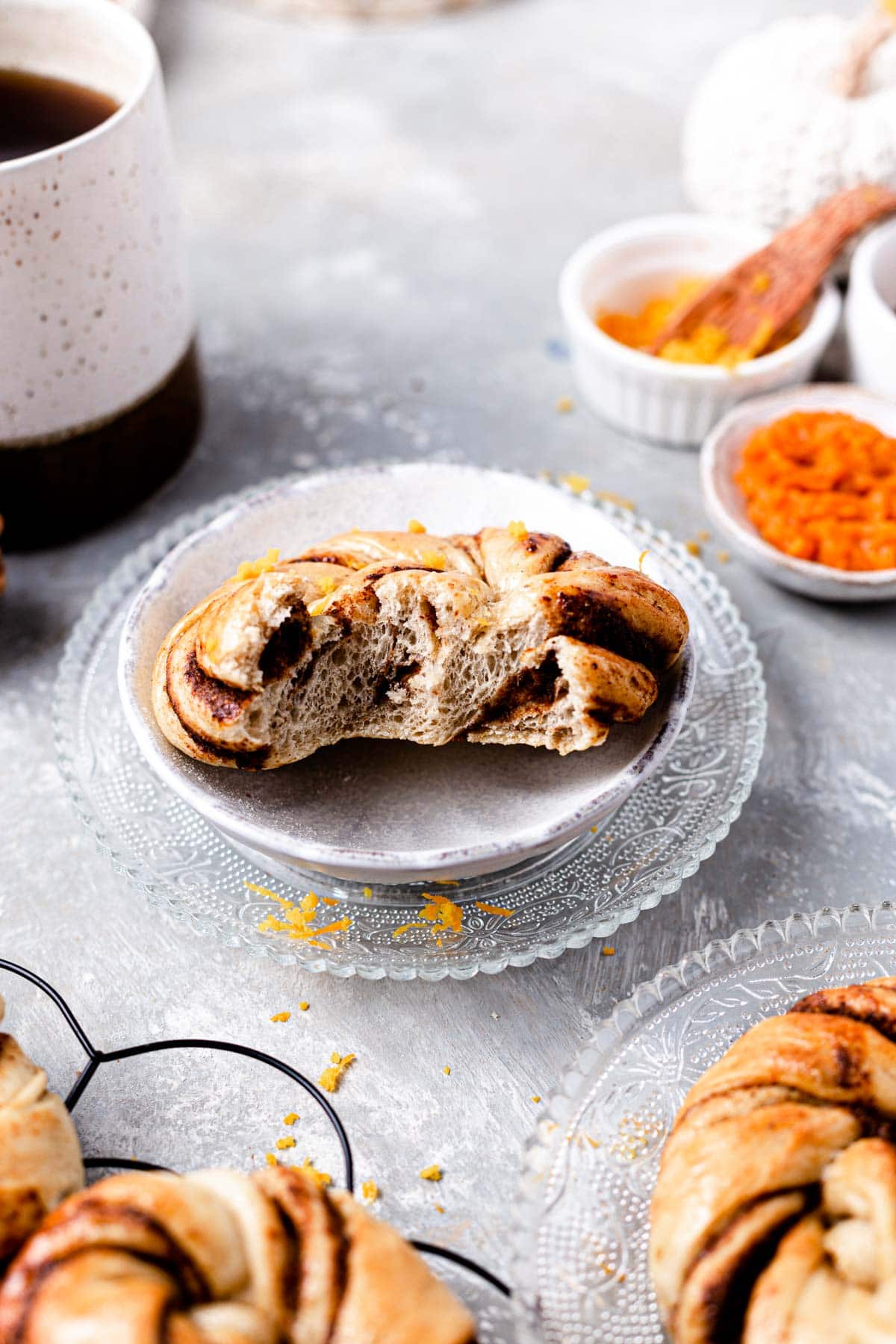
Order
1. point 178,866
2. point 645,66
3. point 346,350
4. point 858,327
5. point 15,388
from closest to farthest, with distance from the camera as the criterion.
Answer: point 178,866
point 15,388
point 858,327
point 346,350
point 645,66

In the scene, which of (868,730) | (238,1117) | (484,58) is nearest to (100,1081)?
(238,1117)

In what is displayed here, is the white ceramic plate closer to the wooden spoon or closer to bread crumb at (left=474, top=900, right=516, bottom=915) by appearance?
bread crumb at (left=474, top=900, right=516, bottom=915)

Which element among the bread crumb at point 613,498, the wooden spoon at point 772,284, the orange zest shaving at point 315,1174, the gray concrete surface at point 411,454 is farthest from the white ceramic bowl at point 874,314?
the orange zest shaving at point 315,1174

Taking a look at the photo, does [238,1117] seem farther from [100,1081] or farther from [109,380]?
[109,380]

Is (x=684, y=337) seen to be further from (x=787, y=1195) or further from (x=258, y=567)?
(x=787, y=1195)

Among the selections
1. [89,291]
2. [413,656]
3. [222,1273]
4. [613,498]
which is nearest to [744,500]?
[613,498]

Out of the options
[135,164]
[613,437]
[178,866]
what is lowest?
[178,866]

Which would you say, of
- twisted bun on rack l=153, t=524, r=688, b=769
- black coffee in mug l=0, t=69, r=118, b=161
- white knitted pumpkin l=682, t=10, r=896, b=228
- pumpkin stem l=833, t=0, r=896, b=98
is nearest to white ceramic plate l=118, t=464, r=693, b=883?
twisted bun on rack l=153, t=524, r=688, b=769
